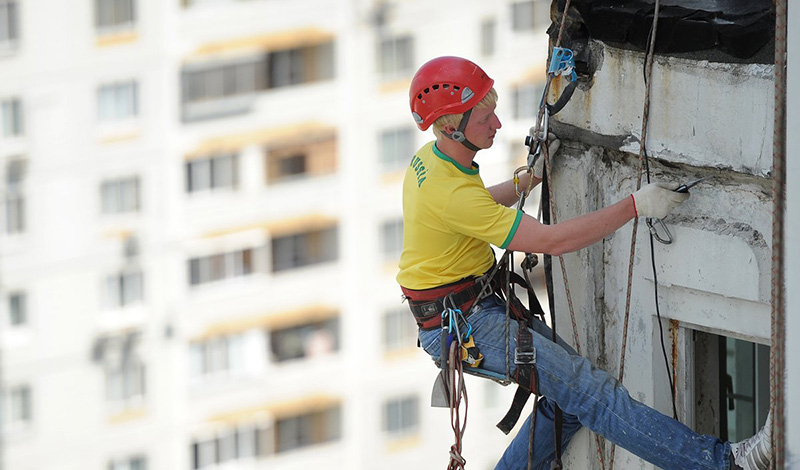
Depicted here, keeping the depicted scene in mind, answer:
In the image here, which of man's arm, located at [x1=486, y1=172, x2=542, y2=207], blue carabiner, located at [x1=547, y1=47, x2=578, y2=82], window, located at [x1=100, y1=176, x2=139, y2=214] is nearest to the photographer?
blue carabiner, located at [x1=547, y1=47, x2=578, y2=82]

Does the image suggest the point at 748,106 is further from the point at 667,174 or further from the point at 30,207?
the point at 30,207

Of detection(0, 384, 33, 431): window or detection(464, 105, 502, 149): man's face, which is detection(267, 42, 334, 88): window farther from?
detection(464, 105, 502, 149): man's face

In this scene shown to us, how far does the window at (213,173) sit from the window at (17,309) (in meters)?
4.74

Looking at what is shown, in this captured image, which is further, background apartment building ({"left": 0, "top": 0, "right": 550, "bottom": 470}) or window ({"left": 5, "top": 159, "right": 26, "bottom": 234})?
background apartment building ({"left": 0, "top": 0, "right": 550, "bottom": 470})

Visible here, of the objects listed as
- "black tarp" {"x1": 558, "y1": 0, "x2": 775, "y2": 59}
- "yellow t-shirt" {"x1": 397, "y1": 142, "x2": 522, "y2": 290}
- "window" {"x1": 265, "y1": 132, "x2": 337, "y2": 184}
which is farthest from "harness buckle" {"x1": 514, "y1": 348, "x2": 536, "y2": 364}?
"window" {"x1": 265, "y1": 132, "x2": 337, "y2": 184}

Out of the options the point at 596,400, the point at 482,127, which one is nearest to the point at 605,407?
the point at 596,400

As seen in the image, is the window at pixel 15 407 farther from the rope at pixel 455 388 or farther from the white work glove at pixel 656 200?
the white work glove at pixel 656 200

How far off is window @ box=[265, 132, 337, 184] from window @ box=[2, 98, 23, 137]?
19.8ft

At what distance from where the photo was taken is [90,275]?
1385 inches

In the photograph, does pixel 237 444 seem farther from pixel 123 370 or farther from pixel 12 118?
pixel 12 118

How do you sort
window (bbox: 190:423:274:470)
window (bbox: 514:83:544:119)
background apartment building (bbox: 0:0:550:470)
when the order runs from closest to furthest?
background apartment building (bbox: 0:0:550:470) → window (bbox: 190:423:274:470) → window (bbox: 514:83:544:119)

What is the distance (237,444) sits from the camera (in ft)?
126

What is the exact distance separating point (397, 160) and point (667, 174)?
30.2 m

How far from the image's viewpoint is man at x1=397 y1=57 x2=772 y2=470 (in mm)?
6910
